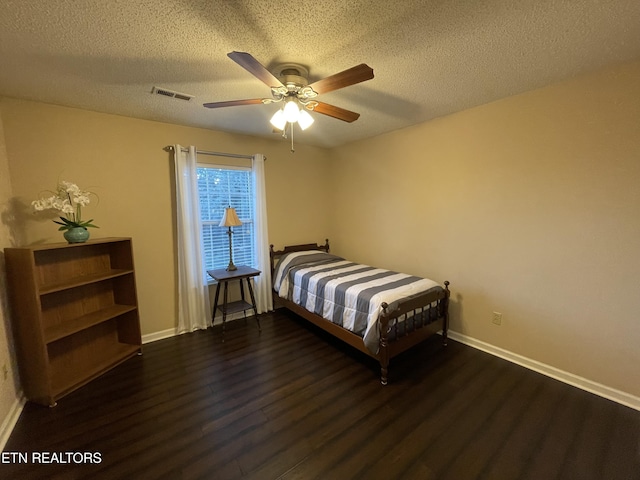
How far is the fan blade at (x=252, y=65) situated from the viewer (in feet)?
4.23

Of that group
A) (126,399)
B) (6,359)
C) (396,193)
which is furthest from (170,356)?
(396,193)

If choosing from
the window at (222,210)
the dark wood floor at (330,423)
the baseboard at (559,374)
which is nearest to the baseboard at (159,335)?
the dark wood floor at (330,423)

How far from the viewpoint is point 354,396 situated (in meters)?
2.08

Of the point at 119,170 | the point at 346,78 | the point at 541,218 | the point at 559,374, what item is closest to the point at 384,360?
the point at 559,374

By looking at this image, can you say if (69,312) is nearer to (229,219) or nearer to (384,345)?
(229,219)

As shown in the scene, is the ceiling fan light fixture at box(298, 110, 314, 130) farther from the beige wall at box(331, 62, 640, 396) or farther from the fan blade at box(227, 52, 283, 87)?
the beige wall at box(331, 62, 640, 396)

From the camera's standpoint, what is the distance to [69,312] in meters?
2.41

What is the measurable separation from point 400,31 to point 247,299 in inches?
131

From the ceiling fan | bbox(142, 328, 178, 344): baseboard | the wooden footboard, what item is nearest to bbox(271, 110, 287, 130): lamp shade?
the ceiling fan

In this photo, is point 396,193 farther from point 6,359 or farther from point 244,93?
point 6,359

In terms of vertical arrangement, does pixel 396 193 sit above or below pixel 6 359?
above

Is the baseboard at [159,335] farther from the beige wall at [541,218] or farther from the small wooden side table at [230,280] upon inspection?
the beige wall at [541,218]

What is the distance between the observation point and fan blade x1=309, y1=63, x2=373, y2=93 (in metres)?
1.43

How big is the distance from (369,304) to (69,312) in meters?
2.69
